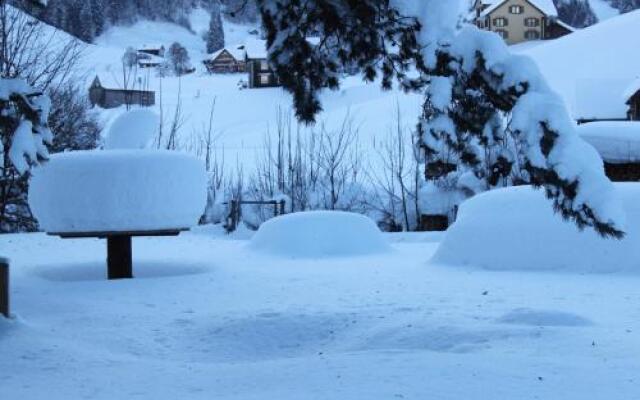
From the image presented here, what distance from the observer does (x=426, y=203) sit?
769 inches

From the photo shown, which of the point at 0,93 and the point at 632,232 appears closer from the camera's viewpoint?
the point at 0,93

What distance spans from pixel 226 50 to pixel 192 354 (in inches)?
2418

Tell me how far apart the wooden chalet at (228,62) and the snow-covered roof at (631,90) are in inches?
1472

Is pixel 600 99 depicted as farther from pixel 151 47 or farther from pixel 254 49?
pixel 151 47

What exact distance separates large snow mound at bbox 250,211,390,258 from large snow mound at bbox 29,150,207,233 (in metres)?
2.78

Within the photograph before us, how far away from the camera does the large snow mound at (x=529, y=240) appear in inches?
352

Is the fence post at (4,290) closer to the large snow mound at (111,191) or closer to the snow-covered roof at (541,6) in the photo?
the large snow mound at (111,191)

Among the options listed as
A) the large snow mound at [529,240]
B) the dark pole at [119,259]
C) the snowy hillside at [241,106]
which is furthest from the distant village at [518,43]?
the dark pole at [119,259]

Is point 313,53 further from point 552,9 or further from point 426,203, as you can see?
point 552,9

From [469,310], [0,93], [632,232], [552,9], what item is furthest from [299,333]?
[552,9]

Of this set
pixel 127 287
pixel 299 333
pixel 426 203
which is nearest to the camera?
pixel 299 333

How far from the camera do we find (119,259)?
9555 mm

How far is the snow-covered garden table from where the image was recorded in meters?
8.98

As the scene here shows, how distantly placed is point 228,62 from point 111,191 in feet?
194
